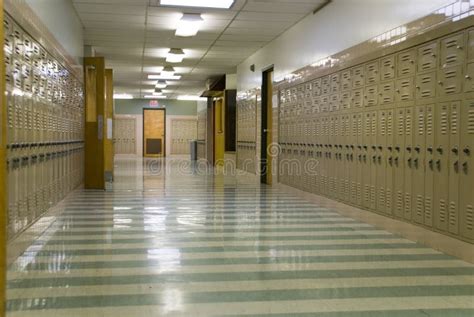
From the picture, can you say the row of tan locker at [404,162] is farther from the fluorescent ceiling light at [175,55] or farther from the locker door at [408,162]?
the fluorescent ceiling light at [175,55]

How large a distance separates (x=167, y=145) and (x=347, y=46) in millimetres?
22626

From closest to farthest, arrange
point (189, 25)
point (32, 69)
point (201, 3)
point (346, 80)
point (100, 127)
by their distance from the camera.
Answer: point (32, 69) → point (346, 80) → point (201, 3) → point (189, 25) → point (100, 127)

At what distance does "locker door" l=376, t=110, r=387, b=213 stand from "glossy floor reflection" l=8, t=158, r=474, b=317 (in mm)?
338

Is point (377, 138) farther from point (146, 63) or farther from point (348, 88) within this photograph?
point (146, 63)

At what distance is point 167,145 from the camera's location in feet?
96.1

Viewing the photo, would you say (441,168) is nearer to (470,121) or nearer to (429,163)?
(429,163)

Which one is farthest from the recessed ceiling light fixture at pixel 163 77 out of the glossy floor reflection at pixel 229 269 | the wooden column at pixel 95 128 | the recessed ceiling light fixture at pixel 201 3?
the glossy floor reflection at pixel 229 269

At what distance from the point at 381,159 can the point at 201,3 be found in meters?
4.01

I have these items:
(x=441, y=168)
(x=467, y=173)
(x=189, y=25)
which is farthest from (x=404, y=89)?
(x=189, y=25)

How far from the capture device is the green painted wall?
1136 inches

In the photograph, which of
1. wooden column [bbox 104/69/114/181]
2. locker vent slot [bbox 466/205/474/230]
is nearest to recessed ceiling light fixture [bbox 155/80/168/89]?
wooden column [bbox 104/69/114/181]

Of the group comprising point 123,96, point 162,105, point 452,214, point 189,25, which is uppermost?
point 123,96

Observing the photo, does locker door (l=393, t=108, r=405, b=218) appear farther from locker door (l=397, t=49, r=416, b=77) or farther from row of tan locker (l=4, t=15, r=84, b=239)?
row of tan locker (l=4, t=15, r=84, b=239)

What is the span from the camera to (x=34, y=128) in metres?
5.40
